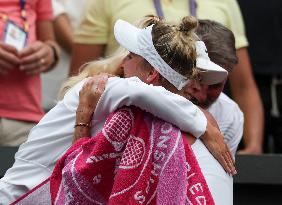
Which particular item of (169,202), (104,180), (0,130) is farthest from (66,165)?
(0,130)

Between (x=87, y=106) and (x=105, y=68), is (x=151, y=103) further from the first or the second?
(x=105, y=68)

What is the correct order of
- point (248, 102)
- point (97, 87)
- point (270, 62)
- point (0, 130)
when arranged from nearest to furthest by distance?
1. point (97, 87)
2. point (0, 130)
3. point (248, 102)
4. point (270, 62)

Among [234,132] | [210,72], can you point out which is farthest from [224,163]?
[234,132]

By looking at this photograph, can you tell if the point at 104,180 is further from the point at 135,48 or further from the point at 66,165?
the point at 135,48

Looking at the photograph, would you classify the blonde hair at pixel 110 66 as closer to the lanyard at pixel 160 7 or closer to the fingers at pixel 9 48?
the fingers at pixel 9 48

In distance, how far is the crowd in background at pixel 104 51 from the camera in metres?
3.75

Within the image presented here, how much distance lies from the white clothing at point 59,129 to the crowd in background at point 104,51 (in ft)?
3.57

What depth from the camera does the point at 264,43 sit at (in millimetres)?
4469

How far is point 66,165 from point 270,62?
221cm

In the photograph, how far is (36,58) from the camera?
12.3 feet

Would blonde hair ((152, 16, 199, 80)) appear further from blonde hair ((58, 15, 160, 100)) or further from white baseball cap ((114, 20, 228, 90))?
blonde hair ((58, 15, 160, 100))

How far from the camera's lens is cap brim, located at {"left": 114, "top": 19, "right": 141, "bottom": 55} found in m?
2.59

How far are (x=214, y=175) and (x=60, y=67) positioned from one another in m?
2.11

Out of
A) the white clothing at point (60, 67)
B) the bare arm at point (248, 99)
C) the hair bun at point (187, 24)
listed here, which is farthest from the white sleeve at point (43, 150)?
the white clothing at point (60, 67)
